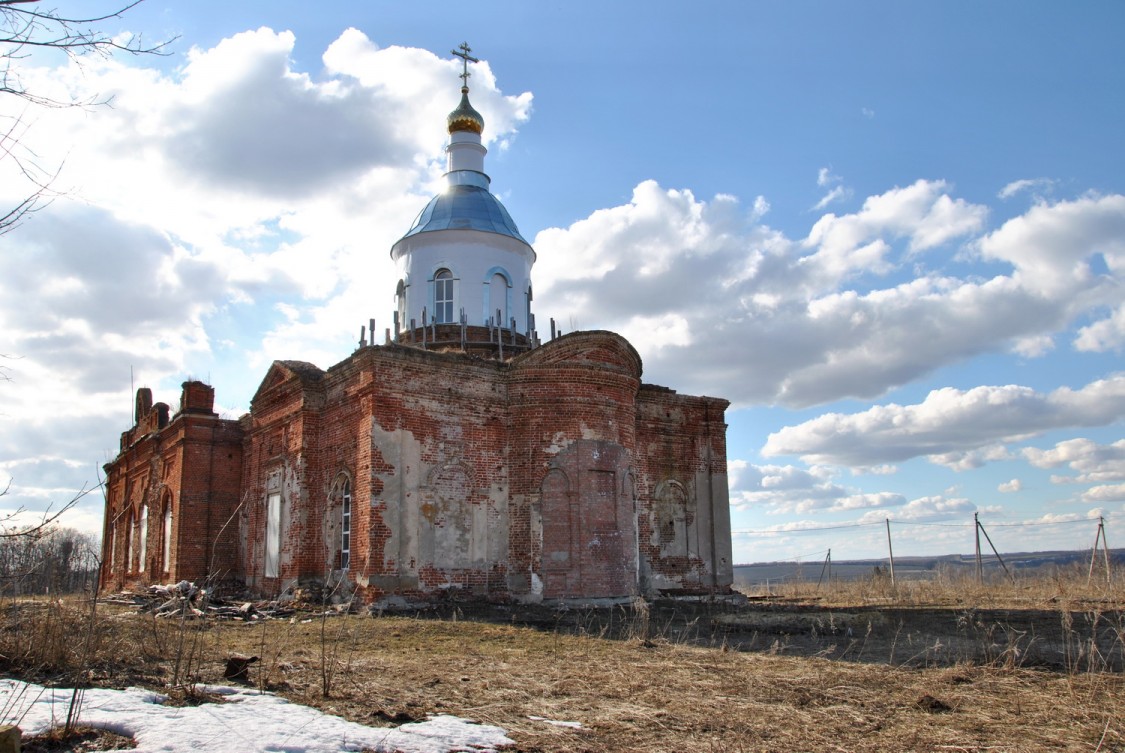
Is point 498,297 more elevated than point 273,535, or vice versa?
point 498,297

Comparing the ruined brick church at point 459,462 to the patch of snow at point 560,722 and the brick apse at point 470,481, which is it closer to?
the brick apse at point 470,481

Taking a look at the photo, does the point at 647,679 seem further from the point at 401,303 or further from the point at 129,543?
the point at 129,543

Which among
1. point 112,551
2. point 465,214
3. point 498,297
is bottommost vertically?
point 112,551

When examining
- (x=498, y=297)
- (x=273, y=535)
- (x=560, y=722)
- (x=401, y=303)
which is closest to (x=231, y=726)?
(x=560, y=722)

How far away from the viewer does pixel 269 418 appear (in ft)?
64.1

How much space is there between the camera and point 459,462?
16.5 metres

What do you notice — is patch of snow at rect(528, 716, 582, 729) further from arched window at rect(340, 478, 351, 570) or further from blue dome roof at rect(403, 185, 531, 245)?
blue dome roof at rect(403, 185, 531, 245)

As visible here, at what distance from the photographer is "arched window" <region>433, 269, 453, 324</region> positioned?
68.2 ft

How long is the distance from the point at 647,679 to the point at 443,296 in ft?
47.0

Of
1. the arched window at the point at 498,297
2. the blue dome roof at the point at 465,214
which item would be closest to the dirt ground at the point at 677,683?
the arched window at the point at 498,297

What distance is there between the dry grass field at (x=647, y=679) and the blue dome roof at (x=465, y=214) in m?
11.6

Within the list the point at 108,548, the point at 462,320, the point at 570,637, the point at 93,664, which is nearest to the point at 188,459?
the point at 462,320

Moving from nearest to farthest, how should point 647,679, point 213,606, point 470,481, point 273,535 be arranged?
1. point 647,679
2. point 213,606
3. point 470,481
4. point 273,535

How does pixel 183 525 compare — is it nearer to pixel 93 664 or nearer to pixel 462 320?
pixel 462 320
